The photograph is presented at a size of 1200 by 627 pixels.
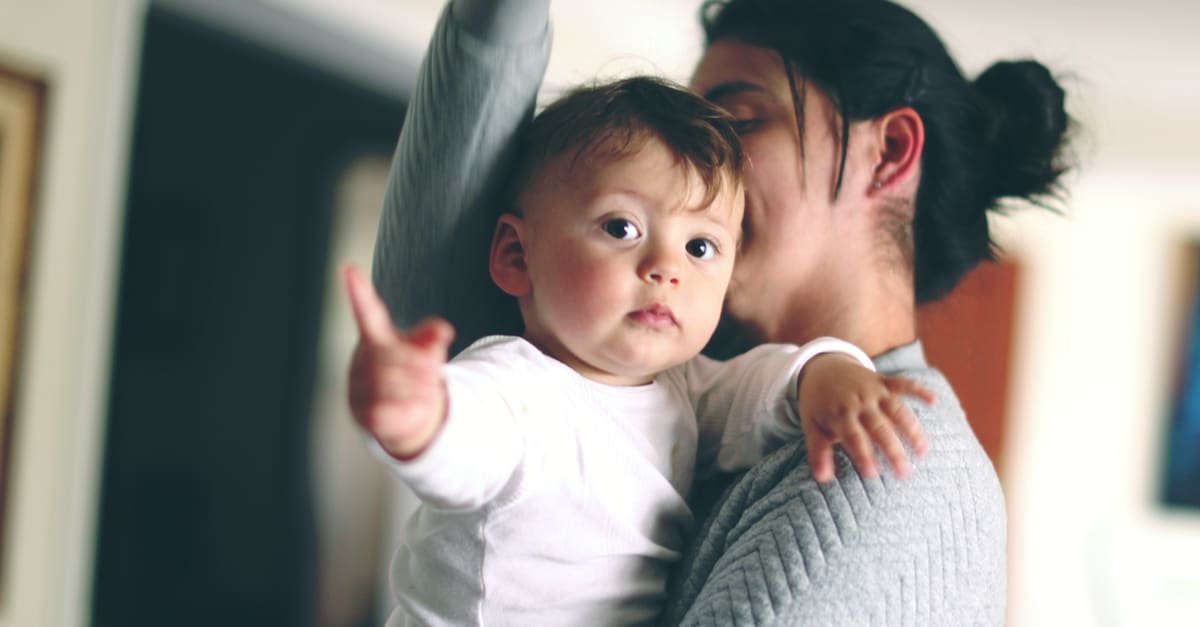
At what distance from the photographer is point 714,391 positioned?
91 centimetres

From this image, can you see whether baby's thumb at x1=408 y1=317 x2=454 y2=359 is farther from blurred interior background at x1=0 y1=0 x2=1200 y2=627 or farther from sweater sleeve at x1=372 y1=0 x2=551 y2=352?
blurred interior background at x1=0 y1=0 x2=1200 y2=627

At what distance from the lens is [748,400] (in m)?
0.86

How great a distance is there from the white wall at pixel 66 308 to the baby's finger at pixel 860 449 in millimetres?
2042

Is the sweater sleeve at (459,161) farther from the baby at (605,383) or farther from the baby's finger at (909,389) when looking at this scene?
the baby's finger at (909,389)

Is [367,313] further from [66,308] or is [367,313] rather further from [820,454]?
[66,308]

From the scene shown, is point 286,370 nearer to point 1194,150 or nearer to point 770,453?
point 770,453

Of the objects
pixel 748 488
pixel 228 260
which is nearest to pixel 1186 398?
pixel 228 260

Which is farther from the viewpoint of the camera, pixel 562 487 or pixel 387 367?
pixel 562 487

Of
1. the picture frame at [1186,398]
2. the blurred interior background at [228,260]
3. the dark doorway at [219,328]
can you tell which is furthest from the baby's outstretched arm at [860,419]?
the picture frame at [1186,398]

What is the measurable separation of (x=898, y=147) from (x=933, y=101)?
5cm

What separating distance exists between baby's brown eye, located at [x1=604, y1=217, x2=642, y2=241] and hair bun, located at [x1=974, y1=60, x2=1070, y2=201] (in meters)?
0.47

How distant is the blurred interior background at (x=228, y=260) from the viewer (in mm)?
2242

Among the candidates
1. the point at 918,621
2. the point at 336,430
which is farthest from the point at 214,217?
the point at 918,621

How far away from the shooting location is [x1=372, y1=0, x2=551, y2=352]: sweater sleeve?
2.40ft
